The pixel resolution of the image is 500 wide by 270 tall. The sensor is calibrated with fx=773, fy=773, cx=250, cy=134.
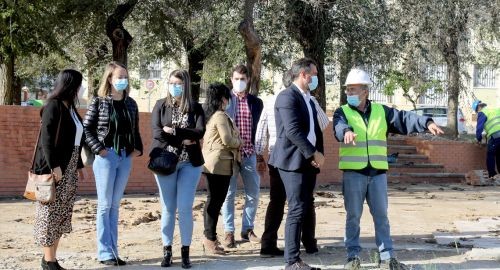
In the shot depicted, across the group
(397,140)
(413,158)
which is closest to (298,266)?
(413,158)

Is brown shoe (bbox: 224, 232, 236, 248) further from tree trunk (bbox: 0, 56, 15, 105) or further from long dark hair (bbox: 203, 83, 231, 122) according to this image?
tree trunk (bbox: 0, 56, 15, 105)

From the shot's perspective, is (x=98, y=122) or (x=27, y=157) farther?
(x=27, y=157)

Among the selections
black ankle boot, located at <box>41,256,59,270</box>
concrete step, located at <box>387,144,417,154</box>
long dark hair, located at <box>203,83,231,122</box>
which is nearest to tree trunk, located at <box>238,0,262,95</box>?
long dark hair, located at <box>203,83,231,122</box>

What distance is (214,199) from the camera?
8.13m

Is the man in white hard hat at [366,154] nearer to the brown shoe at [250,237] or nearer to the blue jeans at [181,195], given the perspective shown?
the blue jeans at [181,195]

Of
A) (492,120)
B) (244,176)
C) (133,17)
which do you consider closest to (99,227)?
(244,176)

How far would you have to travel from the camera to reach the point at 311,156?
22.5 ft

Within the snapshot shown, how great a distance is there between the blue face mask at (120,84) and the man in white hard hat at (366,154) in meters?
2.02

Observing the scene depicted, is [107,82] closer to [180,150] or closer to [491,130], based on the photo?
[180,150]

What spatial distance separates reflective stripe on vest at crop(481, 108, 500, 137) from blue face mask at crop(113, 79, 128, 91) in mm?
11351

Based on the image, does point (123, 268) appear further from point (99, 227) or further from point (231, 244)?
point (231, 244)

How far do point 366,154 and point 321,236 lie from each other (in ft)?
8.41

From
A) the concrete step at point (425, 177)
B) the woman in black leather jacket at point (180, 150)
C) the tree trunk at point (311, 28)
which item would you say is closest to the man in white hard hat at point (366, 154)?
the woman in black leather jacket at point (180, 150)

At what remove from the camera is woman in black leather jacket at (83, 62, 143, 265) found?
7.25 m
